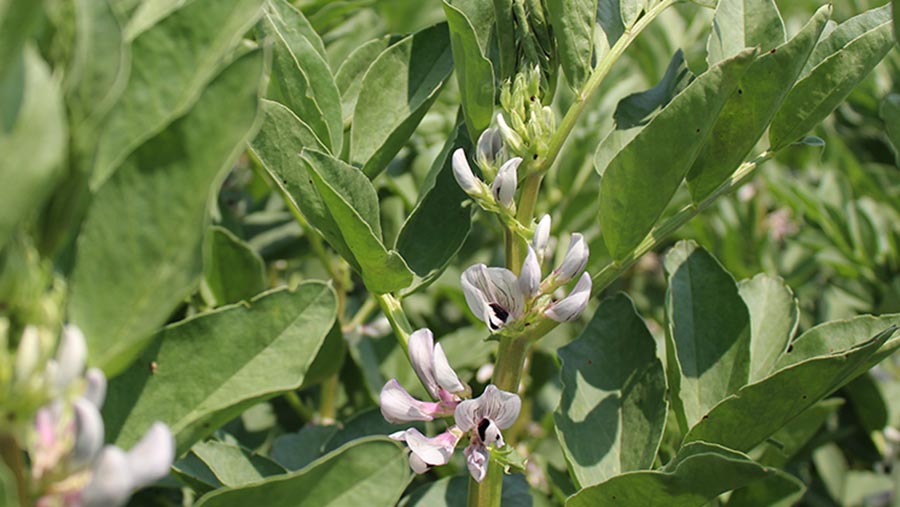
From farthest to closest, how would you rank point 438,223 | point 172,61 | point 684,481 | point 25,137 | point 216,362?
1. point 438,223
2. point 684,481
3. point 216,362
4. point 172,61
5. point 25,137

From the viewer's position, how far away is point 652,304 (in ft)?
7.88

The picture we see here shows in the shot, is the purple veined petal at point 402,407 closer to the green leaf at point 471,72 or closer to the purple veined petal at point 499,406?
the purple veined petal at point 499,406

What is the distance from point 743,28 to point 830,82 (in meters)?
0.11

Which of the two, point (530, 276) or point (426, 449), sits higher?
point (530, 276)

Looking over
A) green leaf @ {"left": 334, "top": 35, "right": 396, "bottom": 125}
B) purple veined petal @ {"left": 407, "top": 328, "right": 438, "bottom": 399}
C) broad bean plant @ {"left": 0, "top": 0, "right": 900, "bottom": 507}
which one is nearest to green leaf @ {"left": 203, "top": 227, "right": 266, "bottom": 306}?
broad bean plant @ {"left": 0, "top": 0, "right": 900, "bottom": 507}

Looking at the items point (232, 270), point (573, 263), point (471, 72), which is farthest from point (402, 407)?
point (232, 270)

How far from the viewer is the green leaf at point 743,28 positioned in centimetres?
104

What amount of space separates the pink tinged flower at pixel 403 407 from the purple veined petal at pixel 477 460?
53mm

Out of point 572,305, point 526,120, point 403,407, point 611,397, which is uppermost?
point 526,120

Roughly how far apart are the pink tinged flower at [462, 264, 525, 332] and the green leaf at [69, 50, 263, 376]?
0.35m

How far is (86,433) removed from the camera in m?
0.55

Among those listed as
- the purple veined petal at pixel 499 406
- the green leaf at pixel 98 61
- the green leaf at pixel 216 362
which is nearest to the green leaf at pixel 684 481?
the purple veined petal at pixel 499 406

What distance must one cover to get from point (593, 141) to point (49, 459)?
144 cm

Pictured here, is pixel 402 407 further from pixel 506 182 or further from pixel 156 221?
pixel 156 221
